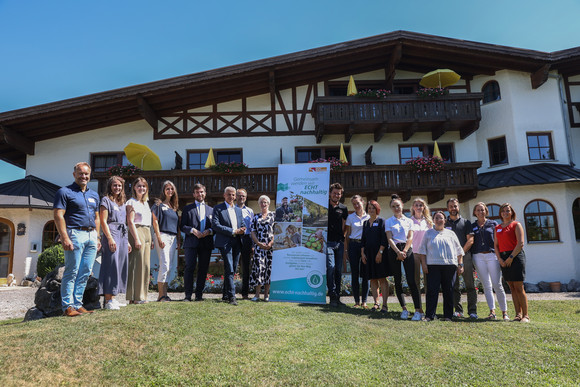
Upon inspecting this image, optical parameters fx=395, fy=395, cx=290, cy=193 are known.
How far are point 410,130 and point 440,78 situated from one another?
238 cm

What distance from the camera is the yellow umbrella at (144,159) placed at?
1472cm

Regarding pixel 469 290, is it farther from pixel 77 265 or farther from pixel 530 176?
pixel 530 176

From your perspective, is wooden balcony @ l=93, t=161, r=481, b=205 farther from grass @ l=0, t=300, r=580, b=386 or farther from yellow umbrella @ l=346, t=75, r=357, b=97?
grass @ l=0, t=300, r=580, b=386

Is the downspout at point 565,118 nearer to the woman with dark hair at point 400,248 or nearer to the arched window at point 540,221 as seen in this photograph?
the arched window at point 540,221

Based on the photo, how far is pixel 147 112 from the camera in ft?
52.0

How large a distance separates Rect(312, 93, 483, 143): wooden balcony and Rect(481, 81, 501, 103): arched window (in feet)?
5.12

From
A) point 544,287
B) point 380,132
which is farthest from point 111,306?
point 544,287

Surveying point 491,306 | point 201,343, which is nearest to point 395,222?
point 491,306

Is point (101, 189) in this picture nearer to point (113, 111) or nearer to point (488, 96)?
point (113, 111)

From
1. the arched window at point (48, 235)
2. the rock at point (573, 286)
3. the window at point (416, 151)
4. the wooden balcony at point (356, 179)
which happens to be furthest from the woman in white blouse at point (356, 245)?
the arched window at point (48, 235)

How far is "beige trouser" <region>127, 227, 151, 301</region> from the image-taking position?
6500 mm

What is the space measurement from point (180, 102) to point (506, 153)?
44.8 feet

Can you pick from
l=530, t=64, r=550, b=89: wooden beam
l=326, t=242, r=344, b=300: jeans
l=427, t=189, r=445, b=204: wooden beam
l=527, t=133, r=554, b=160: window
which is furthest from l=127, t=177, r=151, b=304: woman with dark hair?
l=530, t=64, r=550, b=89: wooden beam

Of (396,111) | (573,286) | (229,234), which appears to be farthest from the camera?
(396,111)
